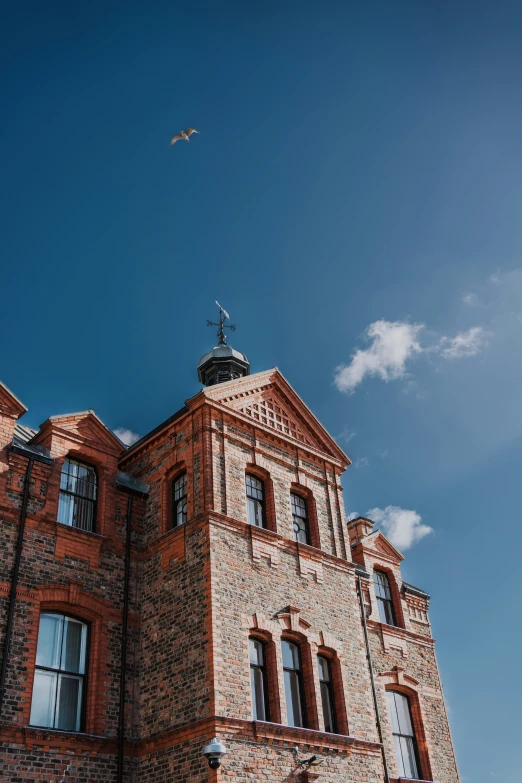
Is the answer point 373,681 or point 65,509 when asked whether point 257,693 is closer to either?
point 373,681

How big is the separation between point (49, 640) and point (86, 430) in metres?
5.80

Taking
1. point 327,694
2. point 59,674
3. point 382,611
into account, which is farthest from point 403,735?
point 59,674

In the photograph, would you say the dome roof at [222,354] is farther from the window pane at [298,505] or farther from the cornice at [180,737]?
the cornice at [180,737]

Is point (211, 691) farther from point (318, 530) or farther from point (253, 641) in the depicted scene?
point (318, 530)

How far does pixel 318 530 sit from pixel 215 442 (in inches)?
169

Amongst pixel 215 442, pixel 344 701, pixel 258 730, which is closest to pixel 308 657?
pixel 344 701

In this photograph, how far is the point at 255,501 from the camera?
68.1 feet

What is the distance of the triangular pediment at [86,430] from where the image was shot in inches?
780

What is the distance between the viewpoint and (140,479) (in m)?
21.5

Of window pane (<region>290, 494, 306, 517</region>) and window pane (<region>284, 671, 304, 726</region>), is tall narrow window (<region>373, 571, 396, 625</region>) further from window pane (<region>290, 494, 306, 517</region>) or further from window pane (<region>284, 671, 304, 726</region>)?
window pane (<region>284, 671, 304, 726</region>)

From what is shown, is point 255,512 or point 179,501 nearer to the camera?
point 179,501

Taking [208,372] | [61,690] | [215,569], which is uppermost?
[208,372]

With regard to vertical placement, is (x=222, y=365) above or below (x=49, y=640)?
above

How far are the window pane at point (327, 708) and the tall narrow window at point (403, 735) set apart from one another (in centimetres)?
463
